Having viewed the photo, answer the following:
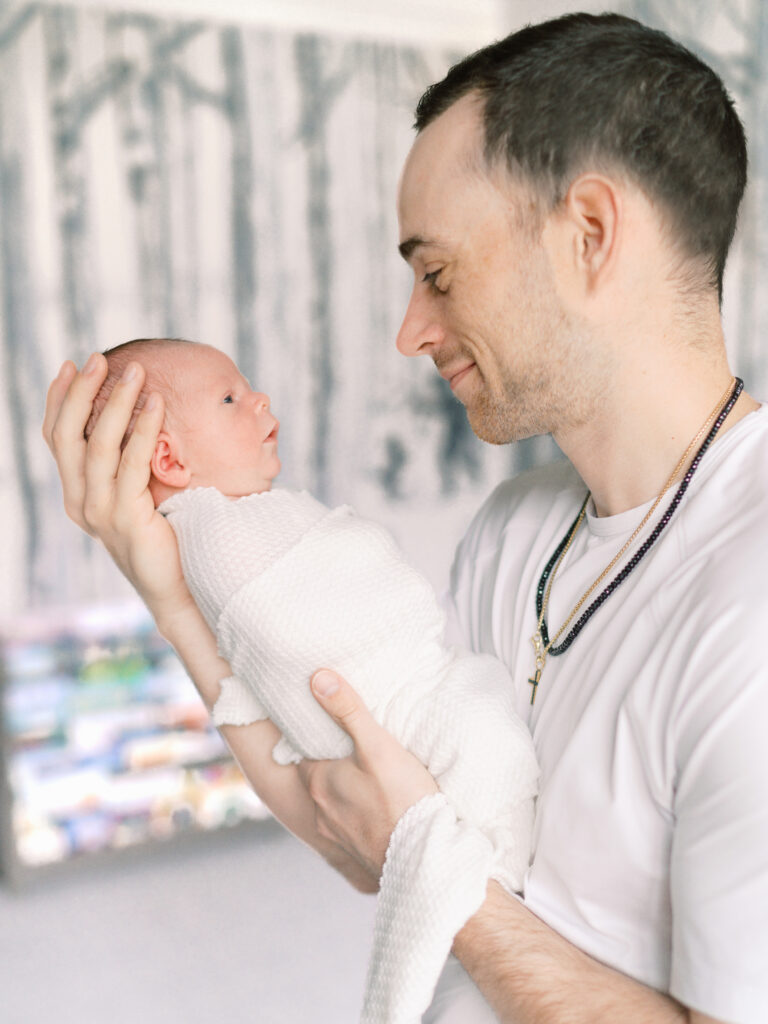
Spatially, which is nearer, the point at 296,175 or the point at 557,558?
the point at 557,558

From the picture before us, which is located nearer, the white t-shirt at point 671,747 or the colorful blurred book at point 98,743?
the white t-shirt at point 671,747

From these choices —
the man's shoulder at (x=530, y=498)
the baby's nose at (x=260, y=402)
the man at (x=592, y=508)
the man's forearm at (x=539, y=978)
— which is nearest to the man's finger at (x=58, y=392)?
the man at (x=592, y=508)

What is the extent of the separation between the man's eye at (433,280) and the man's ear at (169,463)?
1.30ft

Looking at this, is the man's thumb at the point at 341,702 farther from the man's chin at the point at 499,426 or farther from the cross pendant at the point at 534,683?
the man's chin at the point at 499,426

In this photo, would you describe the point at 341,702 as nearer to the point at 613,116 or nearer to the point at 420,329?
the point at 420,329

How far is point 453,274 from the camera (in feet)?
3.62

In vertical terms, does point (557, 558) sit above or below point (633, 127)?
below

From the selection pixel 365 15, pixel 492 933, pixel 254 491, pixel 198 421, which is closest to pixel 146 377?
pixel 198 421

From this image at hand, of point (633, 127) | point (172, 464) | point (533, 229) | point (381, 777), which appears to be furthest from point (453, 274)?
point (381, 777)

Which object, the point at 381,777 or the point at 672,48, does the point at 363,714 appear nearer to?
the point at 381,777

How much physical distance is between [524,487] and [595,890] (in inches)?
23.9

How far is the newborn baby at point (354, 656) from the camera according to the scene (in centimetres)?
96

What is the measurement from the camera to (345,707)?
3.42 feet

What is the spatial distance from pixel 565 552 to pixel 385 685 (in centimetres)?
29
